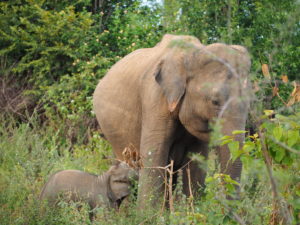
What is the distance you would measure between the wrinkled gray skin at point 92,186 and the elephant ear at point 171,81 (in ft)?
2.82

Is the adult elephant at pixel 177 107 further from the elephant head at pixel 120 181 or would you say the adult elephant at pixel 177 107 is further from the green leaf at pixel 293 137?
the green leaf at pixel 293 137

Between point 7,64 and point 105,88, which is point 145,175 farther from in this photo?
point 7,64

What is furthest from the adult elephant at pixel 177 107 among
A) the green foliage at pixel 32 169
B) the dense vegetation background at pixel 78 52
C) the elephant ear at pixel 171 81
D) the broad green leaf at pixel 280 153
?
the dense vegetation background at pixel 78 52

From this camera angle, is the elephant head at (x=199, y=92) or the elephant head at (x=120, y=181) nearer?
the elephant head at (x=199, y=92)

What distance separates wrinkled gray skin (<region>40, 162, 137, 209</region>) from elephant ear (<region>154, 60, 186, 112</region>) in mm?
860

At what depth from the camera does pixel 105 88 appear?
884cm

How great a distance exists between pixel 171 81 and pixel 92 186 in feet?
4.31

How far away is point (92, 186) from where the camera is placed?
745 cm

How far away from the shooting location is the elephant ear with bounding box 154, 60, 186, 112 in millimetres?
7215

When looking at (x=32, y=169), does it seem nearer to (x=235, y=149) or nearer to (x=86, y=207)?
(x=86, y=207)

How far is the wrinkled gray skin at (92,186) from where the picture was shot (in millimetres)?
7254

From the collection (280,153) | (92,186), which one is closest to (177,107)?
(92,186)

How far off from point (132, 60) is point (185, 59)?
1435 millimetres

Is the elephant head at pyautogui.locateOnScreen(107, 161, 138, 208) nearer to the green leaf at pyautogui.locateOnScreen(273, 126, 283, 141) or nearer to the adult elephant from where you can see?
the adult elephant
